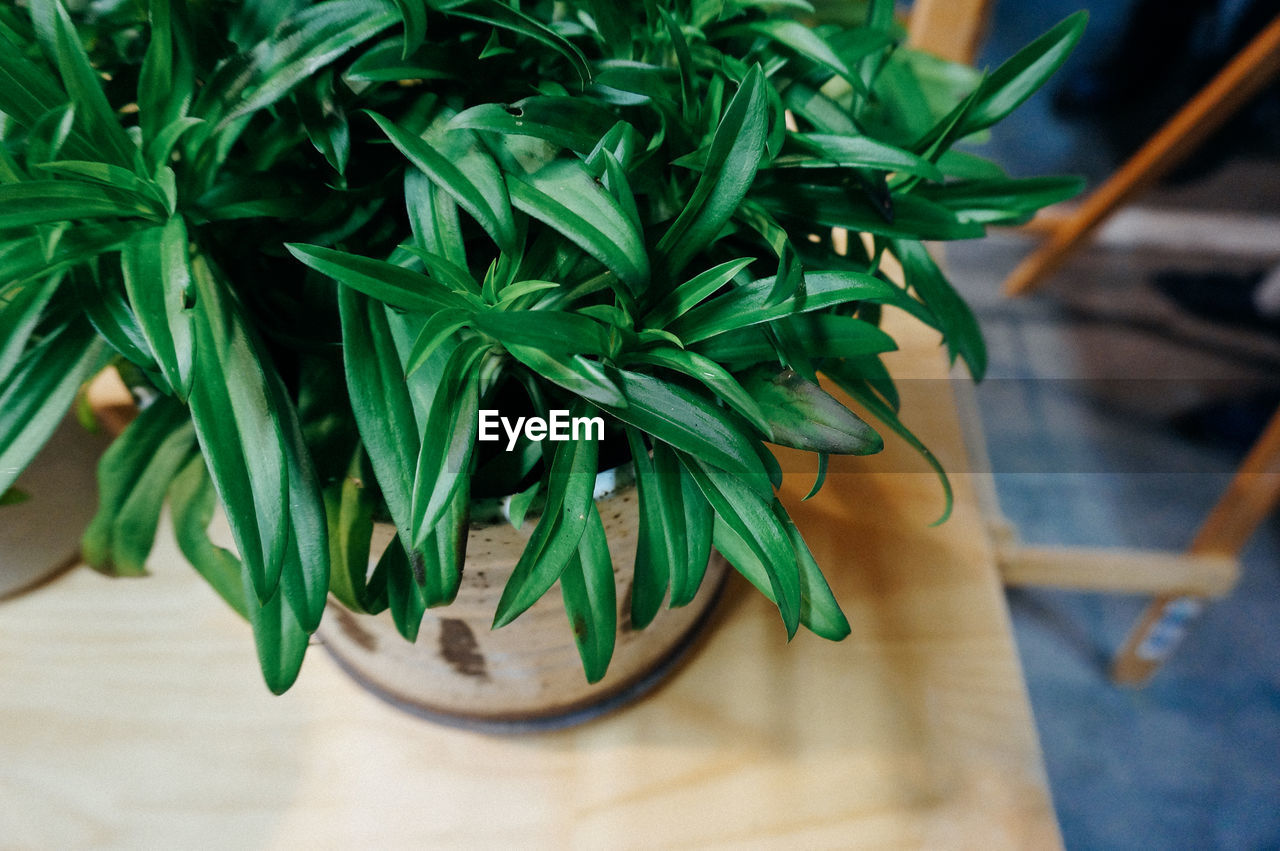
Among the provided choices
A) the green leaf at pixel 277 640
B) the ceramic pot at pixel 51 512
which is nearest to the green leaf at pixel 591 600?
the green leaf at pixel 277 640

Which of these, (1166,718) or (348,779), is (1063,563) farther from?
(348,779)

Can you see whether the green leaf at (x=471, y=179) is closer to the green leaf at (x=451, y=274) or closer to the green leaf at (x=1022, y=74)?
the green leaf at (x=451, y=274)

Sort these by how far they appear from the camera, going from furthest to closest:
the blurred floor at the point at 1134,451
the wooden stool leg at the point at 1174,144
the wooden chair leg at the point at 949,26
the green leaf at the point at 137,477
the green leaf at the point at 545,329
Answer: the blurred floor at the point at 1134,451, the wooden stool leg at the point at 1174,144, the wooden chair leg at the point at 949,26, the green leaf at the point at 137,477, the green leaf at the point at 545,329

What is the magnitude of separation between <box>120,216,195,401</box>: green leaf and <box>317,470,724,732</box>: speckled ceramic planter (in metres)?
0.11

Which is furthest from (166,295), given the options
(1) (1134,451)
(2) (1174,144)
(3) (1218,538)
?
(1) (1134,451)

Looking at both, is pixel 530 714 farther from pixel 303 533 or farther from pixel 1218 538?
pixel 1218 538

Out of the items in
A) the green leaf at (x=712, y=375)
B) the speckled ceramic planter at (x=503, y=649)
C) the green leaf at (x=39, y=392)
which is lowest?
the speckled ceramic planter at (x=503, y=649)

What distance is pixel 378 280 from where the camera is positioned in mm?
281

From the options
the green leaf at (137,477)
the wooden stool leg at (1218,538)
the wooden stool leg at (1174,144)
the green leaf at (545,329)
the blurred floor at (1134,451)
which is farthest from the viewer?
the blurred floor at (1134,451)

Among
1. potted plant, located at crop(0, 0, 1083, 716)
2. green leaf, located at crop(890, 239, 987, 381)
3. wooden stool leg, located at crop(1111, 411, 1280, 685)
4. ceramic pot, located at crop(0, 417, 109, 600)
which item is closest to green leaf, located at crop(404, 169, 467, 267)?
potted plant, located at crop(0, 0, 1083, 716)

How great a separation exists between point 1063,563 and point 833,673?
62 cm

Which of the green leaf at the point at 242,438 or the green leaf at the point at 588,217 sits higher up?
the green leaf at the point at 588,217

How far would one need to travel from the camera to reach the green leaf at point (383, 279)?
0.27 m

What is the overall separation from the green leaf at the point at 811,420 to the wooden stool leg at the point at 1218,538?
0.74 m
